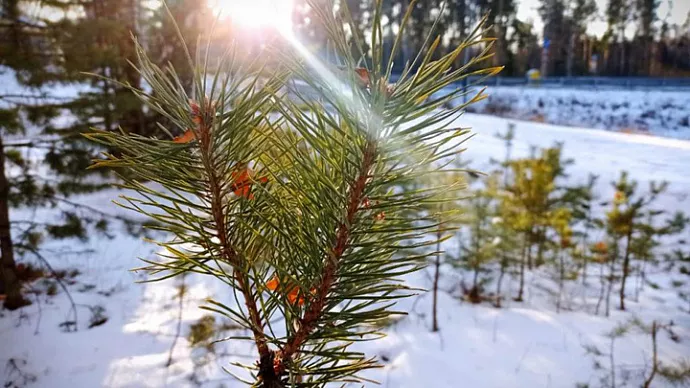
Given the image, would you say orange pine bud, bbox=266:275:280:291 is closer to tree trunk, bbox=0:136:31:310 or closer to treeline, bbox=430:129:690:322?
treeline, bbox=430:129:690:322

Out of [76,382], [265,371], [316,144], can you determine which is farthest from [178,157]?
[76,382]

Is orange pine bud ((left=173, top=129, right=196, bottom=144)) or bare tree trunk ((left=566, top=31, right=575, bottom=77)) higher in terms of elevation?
bare tree trunk ((left=566, top=31, right=575, bottom=77))

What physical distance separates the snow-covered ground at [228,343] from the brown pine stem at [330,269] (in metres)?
1.84

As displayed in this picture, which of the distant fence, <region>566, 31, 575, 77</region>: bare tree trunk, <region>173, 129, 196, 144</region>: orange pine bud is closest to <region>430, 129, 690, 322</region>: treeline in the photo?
<region>173, 129, 196, 144</region>: orange pine bud

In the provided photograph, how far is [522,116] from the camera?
1451 centimetres

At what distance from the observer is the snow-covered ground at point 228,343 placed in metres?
2.89

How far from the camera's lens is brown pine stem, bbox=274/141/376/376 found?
38cm

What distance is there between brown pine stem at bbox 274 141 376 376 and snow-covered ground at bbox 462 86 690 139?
11137mm

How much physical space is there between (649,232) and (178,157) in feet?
16.8

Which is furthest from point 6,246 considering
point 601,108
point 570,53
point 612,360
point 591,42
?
point 591,42

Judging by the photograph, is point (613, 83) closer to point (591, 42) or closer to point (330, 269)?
point (591, 42)

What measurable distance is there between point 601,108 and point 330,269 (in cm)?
1531

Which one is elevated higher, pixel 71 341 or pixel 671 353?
pixel 71 341

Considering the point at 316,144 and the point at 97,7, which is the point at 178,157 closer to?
the point at 316,144
